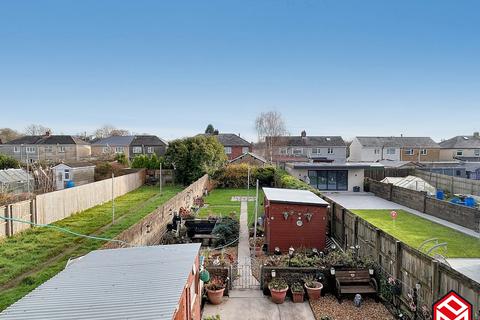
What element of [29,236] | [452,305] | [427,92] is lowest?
[29,236]

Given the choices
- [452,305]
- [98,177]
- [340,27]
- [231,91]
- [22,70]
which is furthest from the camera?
[231,91]

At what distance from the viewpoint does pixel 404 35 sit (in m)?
23.1

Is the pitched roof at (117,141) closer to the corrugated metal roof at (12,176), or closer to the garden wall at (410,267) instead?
the corrugated metal roof at (12,176)

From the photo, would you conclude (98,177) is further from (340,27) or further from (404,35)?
(404,35)

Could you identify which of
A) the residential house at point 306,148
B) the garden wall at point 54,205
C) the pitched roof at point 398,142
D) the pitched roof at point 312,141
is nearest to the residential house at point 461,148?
the pitched roof at point 398,142

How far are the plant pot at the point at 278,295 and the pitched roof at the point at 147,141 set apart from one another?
61.7 meters

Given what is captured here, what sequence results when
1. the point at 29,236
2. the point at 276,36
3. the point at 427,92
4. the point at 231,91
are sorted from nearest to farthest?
the point at 29,236, the point at 276,36, the point at 427,92, the point at 231,91

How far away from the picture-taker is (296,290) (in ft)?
31.7

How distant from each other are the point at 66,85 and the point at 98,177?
1162 cm

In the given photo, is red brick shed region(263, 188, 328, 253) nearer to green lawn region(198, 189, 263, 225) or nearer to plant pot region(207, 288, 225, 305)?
plant pot region(207, 288, 225, 305)

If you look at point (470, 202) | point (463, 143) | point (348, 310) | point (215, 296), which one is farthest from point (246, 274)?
point (463, 143)

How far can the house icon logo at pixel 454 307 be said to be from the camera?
2754mm

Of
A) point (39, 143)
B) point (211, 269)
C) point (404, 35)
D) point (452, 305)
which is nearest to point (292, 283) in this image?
point (211, 269)

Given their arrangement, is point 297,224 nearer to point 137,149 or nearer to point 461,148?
point 461,148
